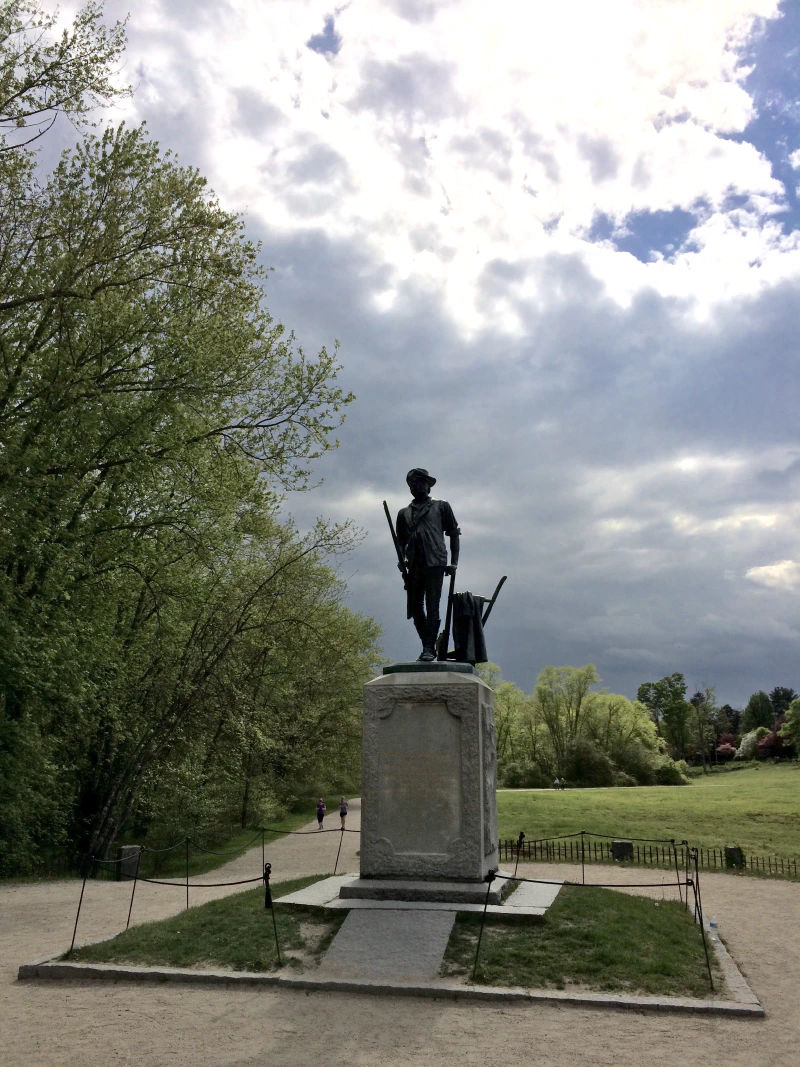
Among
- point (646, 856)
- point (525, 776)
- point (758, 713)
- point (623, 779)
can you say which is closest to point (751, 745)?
point (758, 713)

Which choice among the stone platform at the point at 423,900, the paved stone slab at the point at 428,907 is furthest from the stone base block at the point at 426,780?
the paved stone slab at the point at 428,907

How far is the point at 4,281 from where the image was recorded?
13.8 m

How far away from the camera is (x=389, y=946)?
871 centimetres

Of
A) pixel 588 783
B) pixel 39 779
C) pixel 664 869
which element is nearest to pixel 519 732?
pixel 588 783

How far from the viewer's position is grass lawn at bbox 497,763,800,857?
25.5 m

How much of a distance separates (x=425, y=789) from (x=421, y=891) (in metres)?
1.17

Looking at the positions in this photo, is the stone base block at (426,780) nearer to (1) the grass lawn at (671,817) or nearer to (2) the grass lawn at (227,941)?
(2) the grass lawn at (227,941)

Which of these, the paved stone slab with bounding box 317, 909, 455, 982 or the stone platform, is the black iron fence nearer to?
the stone platform

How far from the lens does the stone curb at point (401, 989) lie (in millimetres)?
7654

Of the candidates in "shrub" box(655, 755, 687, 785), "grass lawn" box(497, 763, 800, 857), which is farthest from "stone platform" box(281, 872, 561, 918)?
"shrub" box(655, 755, 687, 785)

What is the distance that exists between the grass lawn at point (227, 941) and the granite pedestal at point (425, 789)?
0.80m

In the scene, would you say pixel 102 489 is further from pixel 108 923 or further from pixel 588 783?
pixel 588 783

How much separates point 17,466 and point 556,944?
10.3m

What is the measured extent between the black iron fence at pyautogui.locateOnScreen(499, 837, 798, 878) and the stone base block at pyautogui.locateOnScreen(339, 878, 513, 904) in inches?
438
